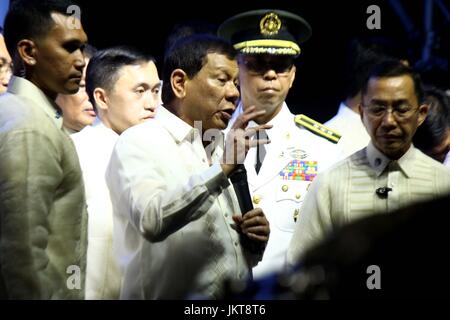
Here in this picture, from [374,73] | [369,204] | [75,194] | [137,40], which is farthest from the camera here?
[137,40]

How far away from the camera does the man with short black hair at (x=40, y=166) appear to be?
2.35 metres

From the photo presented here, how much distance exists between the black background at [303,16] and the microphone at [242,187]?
168 centimetres

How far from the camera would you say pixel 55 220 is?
2486 mm

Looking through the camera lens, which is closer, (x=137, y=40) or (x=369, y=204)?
(x=369, y=204)

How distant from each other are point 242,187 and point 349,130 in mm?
1369

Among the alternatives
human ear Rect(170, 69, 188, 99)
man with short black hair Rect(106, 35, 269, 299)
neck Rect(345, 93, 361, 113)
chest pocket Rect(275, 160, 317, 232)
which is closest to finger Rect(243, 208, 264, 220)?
man with short black hair Rect(106, 35, 269, 299)

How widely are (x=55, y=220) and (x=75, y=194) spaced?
98 millimetres

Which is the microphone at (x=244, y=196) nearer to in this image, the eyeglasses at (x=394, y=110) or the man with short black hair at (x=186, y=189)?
the man with short black hair at (x=186, y=189)

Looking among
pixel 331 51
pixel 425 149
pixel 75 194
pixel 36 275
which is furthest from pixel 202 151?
pixel 331 51

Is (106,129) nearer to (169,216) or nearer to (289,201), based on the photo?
(289,201)

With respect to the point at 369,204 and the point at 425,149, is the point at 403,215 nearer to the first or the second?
the point at 369,204

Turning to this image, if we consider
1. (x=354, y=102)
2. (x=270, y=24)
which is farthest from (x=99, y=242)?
(x=354, y=102)

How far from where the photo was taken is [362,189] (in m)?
3.24

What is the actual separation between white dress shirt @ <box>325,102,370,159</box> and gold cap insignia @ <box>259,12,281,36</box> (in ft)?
1.75
